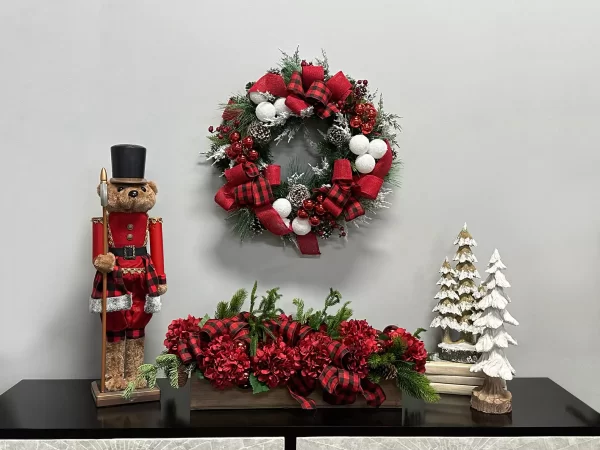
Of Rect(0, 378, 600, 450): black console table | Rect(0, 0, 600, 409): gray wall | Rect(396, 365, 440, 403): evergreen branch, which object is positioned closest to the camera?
Rect(0, 378, 600, 450): black console table

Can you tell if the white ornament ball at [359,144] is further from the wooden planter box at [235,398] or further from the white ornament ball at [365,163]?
the wooden planter box at [235,398]

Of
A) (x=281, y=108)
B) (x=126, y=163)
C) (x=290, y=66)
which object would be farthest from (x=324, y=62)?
(x=126, y=163)

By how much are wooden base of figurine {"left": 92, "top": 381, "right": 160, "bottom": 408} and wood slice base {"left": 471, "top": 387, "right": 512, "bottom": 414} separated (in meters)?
0.87

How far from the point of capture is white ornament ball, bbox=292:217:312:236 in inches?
67.4

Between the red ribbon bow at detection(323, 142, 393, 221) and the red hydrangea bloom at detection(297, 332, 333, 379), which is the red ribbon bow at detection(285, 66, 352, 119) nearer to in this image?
the red ribbon bow at detection(323, 142, 393, 221)

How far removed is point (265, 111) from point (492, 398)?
1.02 meters

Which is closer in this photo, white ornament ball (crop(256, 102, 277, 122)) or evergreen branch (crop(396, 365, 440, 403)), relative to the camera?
evergreen branch (crop(396, 365, 440, 403))

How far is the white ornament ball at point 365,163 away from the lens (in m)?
1.67

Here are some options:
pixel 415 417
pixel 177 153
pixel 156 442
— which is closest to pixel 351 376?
pixel 415 417

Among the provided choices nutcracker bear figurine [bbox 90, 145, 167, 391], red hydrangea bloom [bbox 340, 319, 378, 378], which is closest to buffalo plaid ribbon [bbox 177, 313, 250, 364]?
nutcracker bear figurine [bbox 90, 145, 167, 391]

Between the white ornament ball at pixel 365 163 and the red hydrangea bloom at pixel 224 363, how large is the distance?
2.10ft

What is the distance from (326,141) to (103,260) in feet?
2.49

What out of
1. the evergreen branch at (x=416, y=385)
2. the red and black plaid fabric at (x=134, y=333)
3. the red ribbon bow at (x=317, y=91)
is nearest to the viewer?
the evergreen branch at (x=416, y=385)

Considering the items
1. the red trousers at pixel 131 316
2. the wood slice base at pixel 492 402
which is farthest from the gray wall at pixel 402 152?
the wood slice base at pixel 492 402
